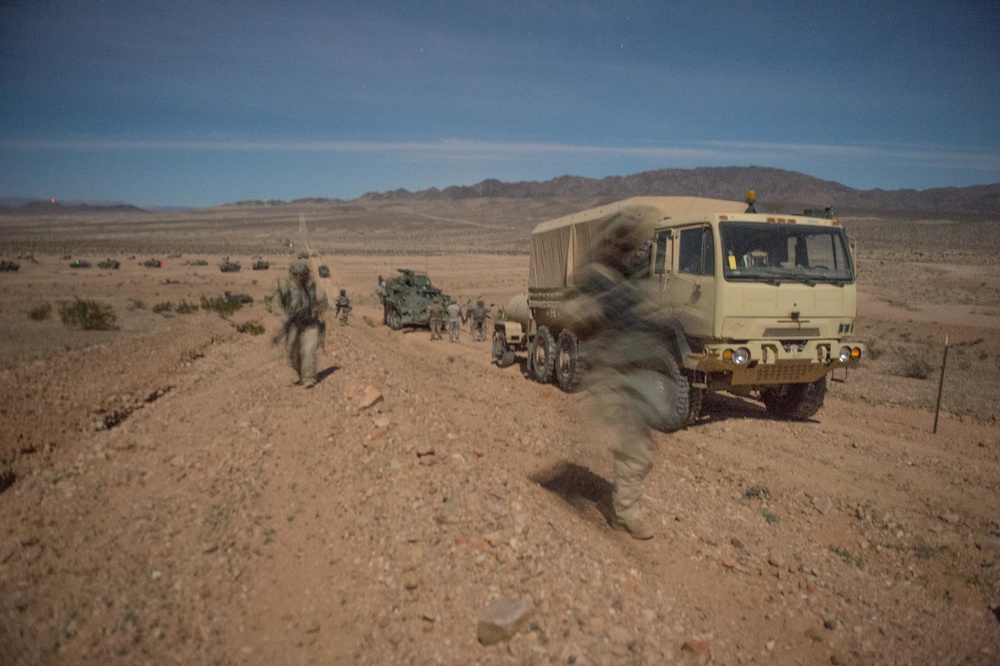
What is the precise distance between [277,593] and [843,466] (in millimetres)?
6183

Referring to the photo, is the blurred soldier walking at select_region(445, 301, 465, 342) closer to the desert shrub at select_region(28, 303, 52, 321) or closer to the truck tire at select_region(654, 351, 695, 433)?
the truck tire at select_region(654, 351, 695, 433)

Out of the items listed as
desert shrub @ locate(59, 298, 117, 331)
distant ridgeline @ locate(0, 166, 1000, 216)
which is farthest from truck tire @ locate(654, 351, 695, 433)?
distant ridgeline @ locate(0, 166, 1000, 216)

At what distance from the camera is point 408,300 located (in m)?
19.1

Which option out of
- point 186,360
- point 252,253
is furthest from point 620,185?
point 186,360

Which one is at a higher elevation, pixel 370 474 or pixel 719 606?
pixel 370 474

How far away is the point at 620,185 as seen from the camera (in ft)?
652

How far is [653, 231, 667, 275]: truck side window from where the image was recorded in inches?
311

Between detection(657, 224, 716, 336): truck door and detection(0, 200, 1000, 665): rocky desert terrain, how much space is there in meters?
1.60

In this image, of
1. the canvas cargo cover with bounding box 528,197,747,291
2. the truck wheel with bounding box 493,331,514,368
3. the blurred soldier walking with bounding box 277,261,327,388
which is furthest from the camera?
the truck wheel with bounding box 493,331,514,368

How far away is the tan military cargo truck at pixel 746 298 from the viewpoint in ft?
23.2

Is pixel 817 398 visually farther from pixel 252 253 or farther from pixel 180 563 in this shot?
pixel 252 253

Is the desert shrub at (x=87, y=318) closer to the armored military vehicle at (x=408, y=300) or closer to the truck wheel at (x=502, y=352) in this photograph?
the armored military vehicle at (x=408, y=300)

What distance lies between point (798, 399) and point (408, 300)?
1298 centimetres

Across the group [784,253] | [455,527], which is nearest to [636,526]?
[455,527]
